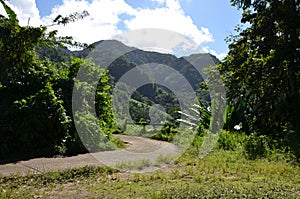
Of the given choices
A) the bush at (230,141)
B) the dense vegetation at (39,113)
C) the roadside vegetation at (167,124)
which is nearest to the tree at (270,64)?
the roadside vegetation at (167,124)

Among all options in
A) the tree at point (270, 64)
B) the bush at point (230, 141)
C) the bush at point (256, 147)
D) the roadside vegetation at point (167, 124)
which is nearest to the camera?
the roadside vegetation at point (167, 124)

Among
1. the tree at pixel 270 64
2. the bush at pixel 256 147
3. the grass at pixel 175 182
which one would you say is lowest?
the grass at pixel 175 182

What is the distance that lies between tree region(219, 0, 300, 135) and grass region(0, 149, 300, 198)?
4.30m

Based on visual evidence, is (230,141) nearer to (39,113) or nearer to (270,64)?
(270,64)

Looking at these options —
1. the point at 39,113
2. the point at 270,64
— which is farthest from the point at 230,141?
the point at 39,113

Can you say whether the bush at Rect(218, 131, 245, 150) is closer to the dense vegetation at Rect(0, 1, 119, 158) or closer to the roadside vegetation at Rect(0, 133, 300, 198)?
the roadside vegetation at Rect(0, 133, 300, 198)

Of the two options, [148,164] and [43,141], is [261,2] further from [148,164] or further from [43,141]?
[43,141]

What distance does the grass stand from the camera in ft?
13.4

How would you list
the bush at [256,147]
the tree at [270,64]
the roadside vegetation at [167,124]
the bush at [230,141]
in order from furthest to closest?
the tree at [270,64]
the bush at [230,141]
the bush at [256,147]
the roadside vegetation at [167,124]

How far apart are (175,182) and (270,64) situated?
6890 millimetres

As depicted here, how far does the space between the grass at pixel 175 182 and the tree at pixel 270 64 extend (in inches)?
169

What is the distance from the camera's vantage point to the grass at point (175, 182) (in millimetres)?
4086

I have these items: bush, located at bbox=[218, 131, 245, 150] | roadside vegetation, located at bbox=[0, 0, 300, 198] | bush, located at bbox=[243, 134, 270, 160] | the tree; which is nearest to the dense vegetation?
roadside vegetation, located at bbox=[0, 0, 300, 198]

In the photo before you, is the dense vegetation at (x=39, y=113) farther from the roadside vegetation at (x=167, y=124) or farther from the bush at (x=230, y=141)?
the bush at (x=230, y=141)
